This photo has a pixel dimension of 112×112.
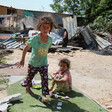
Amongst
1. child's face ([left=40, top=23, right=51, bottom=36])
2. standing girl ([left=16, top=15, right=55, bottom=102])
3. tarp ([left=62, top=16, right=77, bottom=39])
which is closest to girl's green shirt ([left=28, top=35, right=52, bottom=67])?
standing girl ([left=16, top=15, right=55, bottom=102])

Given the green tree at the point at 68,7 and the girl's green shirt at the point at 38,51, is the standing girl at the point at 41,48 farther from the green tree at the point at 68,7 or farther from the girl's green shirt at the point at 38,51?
the green tree at the point at 68,7

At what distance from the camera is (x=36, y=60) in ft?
10.8

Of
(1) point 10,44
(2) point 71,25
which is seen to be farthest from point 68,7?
(1) point 10,44

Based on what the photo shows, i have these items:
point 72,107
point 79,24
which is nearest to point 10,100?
point 72,107

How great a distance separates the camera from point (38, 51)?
3.24m

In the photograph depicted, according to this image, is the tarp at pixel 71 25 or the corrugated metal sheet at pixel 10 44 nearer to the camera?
the corrugated metal sheet at pixel 10 44

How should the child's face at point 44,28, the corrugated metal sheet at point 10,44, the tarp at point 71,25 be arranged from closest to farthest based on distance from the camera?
the child's face at point 44,28 < the corrugated metal sheet at point 10,44 < the tarp at point 71,25

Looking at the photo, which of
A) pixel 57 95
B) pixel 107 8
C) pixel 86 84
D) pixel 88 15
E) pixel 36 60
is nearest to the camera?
pixel 36 60

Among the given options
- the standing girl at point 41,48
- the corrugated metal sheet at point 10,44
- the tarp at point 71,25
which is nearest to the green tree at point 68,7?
the tarp at point 71,25

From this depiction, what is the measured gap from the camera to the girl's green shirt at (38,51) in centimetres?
319

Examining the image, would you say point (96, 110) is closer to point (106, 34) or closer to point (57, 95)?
point (57, 95)

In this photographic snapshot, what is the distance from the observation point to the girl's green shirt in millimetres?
3189

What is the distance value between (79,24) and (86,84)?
62.4 ft

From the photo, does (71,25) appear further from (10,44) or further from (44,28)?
(44,28)
